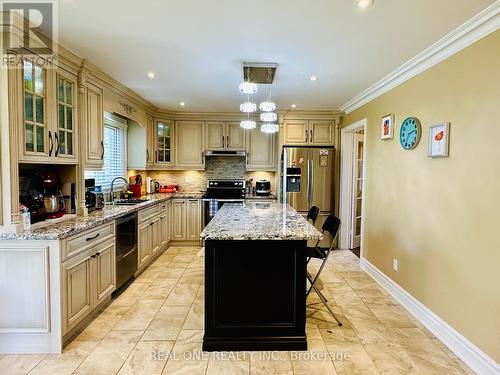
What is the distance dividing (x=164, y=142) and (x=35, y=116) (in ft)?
10.9

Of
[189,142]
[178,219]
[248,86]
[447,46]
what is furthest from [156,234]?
[447,46]

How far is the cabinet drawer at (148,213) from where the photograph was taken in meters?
4.03

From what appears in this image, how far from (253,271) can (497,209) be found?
1.75 m

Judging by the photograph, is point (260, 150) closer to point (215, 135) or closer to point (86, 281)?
point (215, 135)

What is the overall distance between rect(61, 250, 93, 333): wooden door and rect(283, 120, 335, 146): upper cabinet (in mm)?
3790

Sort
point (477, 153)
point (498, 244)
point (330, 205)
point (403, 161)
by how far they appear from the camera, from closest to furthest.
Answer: point (498, 244)
point (477, 153)
point (403, 161)
point (330, 205)

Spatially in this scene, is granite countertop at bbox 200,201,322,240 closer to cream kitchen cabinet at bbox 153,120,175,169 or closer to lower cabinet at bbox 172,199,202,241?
lower cabinet at bbox 172,199,202,241

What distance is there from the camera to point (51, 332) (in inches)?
91.6

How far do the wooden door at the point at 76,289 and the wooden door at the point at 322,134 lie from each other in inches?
159

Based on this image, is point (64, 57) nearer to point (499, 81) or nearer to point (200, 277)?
point (200, 277)

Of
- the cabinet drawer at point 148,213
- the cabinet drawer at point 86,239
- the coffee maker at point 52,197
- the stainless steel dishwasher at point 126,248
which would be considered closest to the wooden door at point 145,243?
the cabinet drawer at point 148,213

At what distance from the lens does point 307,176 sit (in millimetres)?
5285

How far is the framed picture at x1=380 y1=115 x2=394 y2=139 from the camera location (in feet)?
11.8

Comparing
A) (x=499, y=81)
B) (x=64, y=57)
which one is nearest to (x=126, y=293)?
(x=64, y=57)
